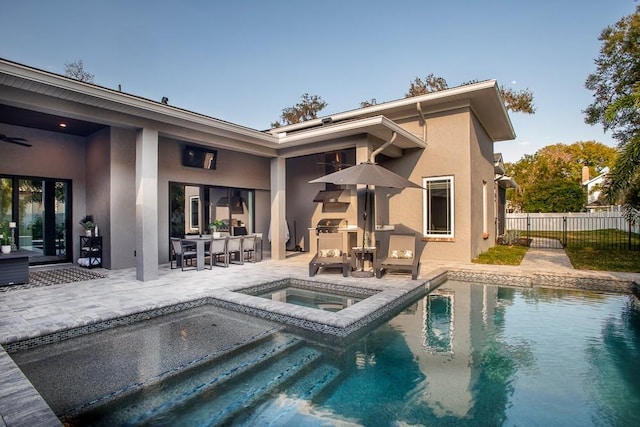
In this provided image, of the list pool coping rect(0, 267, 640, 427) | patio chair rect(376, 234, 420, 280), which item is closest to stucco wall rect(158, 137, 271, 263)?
pool coping rect(0, 267, 640, 427)

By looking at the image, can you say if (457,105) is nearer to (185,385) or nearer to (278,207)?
(278,207)

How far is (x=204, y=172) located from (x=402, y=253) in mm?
7548

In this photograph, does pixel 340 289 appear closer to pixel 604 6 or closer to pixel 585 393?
pixel 585 393

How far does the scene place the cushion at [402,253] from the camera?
30.0 feet

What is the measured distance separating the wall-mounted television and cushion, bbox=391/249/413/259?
726 centimetres

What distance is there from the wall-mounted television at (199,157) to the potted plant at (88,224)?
3.34 metres

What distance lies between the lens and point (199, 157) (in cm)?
1177

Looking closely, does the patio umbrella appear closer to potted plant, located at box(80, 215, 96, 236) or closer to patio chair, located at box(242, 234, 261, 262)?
patio chair, located at box(242, 234, 261, 262)

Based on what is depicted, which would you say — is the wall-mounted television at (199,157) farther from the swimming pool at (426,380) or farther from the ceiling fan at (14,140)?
the swimming pool at (426,380)

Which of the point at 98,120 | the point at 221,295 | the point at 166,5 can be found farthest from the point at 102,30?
the point at 221,295

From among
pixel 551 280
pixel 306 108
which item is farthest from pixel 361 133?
pixel 306 108

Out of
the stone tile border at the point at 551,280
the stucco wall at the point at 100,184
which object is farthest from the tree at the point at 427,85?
the stucco wall at the point at 100,184

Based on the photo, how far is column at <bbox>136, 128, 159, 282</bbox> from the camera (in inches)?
317

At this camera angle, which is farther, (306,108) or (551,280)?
(306,108)
